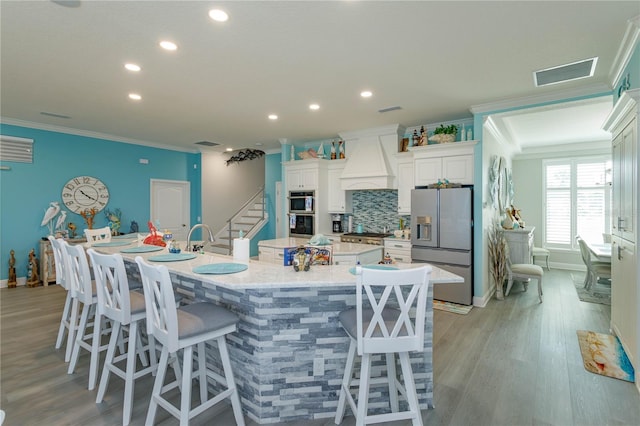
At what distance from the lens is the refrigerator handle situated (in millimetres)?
4789

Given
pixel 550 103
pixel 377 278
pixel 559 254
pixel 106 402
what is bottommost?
pixel 106 402

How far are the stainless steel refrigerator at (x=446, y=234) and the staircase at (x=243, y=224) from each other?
159 inches

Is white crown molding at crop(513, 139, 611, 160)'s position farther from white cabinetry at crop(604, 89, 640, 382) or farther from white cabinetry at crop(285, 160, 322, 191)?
white cabinetry at crop(285, 160, 322, 191)

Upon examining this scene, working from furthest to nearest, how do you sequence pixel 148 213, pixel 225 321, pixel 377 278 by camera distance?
pixel 148 213 < pixel 225 321 < pixel 377 278

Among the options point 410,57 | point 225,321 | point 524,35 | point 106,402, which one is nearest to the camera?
point 225,321

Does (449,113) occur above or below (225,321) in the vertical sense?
above

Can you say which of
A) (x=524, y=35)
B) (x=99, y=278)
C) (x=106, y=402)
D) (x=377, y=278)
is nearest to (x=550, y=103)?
(x=524, y=35)

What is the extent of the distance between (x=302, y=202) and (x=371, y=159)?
1586mm

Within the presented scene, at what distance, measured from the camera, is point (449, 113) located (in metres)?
4.78

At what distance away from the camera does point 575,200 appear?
6.94 metres

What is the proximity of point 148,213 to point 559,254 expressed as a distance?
8.99m

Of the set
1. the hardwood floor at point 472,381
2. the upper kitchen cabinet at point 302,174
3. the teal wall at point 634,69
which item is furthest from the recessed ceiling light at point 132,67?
the teal wall at point 634,69

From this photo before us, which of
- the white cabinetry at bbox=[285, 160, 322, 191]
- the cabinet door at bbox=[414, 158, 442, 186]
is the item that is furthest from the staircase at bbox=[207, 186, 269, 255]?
the cabinet door at bbox=[414, 158, 442, 186]

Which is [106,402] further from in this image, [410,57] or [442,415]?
[410,57]
